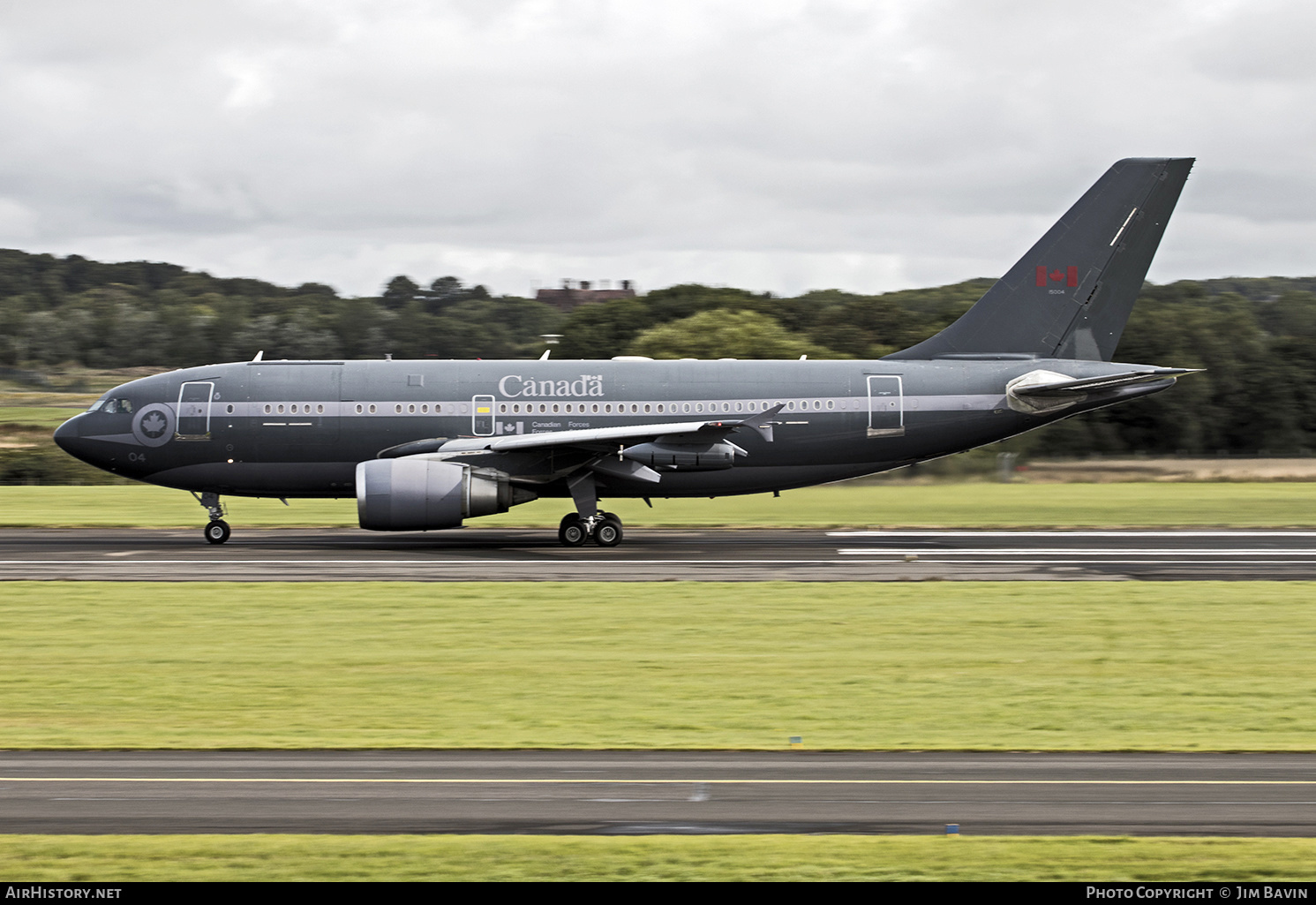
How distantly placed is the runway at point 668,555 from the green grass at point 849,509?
7.27 ft

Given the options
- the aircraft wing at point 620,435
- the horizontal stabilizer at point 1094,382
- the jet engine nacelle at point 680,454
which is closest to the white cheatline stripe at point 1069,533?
the horizontal stabilizer at point 1094,382

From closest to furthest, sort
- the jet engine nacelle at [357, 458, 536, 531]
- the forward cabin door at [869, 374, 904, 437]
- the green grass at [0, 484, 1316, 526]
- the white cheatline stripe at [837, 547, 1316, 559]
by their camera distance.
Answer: the jet engine nacelle at [357, 458, 536, 531] < the white cheatline stripe at [837, 547, 1316, 559] < the forward cabin door at [869, 374, 904, 437] < the green grass at [0, 484, 1316, 526]

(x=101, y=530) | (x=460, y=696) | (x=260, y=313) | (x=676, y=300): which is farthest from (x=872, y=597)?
(x=260, y=313)

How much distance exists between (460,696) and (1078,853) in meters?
7.05

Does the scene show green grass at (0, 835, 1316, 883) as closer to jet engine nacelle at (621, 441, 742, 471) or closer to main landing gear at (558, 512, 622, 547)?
jet engine nacelle at (621, 441, 742, 471)

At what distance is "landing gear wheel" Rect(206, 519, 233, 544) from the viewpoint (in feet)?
93.9

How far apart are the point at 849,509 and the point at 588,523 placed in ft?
30.5

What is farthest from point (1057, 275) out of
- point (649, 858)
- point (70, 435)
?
point (649, 858)

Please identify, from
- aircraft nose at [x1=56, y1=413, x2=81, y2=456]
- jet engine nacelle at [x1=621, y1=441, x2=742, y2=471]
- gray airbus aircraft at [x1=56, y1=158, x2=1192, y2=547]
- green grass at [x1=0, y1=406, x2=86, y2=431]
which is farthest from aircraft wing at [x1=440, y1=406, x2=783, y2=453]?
green grass at [x1=0, y1=406, x2=86, y2=431]

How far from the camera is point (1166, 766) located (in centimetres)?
1052

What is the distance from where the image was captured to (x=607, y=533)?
28484 mm

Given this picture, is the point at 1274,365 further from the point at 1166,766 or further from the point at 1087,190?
the point at 1166,766

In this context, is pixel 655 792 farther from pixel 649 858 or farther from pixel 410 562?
pixel 410 562

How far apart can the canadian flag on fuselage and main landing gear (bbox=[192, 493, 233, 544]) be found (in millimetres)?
20169
